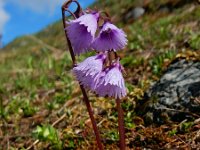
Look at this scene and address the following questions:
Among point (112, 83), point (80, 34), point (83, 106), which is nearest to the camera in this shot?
point (112, 83)

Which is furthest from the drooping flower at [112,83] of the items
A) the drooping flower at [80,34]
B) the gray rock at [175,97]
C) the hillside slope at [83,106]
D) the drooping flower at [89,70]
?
the gray rock at [175,97]

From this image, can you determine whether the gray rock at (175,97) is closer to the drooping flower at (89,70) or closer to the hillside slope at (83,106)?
the hillside slope at (83,106)

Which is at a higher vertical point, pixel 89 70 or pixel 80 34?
pixel 80 34

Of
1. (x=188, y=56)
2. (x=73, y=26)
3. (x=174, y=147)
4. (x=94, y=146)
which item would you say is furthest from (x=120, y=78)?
(x=188, y=56)

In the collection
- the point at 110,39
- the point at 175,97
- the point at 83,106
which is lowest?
the point at 175,97

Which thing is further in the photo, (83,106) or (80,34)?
(83,106)

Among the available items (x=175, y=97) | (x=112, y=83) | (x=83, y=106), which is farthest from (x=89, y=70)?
(x=83, y=106)

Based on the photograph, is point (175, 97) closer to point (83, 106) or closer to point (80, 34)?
point (83, 106)
